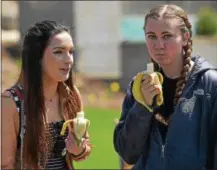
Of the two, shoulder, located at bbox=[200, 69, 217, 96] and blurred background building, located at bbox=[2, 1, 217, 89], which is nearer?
shoulder, located at bbox=[200, 69, 217, 96]

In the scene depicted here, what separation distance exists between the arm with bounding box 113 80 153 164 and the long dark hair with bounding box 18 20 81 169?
2.54ft

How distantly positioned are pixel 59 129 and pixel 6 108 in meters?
0.37

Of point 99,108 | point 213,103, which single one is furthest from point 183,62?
point 99,108

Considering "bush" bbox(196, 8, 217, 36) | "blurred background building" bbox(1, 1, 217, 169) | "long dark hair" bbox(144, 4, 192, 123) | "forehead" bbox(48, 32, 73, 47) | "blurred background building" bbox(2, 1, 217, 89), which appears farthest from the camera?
"blurred background building" bbox(2, 1, 217, 89)

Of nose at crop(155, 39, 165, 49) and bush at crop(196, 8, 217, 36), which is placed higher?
nose at crop(155, 39, 165, 49)

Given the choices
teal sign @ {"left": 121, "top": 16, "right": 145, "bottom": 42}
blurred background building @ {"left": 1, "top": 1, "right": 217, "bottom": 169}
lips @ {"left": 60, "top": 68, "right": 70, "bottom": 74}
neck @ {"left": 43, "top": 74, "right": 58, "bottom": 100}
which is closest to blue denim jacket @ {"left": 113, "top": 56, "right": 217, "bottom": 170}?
lips @ {"left": 60, "top": 68, "right": 70, "bottom": 74}

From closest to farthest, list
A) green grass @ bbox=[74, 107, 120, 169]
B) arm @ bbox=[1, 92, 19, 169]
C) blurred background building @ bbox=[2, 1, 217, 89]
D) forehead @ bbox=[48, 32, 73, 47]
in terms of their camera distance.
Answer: arm @ bbox=[1, 92, 19, 169]
forehead @ bbox=[48, 32, 73, 47]
green grass @ bbox=[74, 107, 120, 169]
blurred background building @ bbox=[2, 1, 217, 89]

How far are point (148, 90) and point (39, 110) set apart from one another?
1.07m

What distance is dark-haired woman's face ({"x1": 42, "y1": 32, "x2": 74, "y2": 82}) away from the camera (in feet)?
11.6

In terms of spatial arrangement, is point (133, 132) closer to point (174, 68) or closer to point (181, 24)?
point (174, 68)

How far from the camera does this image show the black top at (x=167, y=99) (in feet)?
9.21

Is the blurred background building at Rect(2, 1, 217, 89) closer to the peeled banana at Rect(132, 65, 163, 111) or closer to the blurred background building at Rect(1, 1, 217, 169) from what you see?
the blurred background building at Rect(1, 1, 217, 169)

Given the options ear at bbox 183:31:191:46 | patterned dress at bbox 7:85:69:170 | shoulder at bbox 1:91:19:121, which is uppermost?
ear at bbox 183:31:191:46

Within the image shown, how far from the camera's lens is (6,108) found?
343 cm
